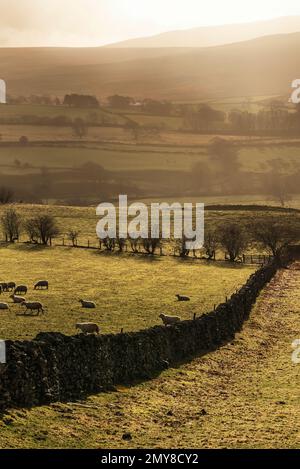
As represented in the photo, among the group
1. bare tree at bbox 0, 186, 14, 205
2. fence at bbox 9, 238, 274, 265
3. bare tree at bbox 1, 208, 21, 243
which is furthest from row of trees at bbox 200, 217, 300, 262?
bare tree at bbox 0, 186, 14, 205

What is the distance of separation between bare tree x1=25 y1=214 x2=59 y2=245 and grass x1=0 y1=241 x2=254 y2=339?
426cm

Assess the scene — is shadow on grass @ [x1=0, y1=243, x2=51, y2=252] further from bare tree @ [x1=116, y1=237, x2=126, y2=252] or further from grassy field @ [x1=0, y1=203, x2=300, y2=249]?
bare tree @ [x1=116, y1=237, x2=126, y2=252]

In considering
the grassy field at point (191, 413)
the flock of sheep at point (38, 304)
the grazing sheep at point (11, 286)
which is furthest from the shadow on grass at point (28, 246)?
the grassy field at point (191, 413)

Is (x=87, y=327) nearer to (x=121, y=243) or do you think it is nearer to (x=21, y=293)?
(x=21, y=293)

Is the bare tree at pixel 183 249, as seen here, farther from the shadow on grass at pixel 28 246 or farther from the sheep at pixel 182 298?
the sheep at pixel 182 298

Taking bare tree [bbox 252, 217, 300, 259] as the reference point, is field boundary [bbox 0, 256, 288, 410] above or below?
below

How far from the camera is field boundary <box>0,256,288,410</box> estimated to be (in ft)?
78.3

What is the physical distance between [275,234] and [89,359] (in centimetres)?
7429

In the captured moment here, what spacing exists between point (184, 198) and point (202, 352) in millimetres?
114023

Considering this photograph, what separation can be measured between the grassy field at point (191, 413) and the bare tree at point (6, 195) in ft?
334

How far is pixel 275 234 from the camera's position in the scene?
9950 centimetres

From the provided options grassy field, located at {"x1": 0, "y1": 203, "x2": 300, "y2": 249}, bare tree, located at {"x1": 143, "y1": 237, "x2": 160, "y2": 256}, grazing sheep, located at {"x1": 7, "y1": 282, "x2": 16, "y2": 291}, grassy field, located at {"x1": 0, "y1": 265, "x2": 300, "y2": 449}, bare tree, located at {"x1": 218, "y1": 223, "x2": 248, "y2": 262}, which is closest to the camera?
grassy field, located at {"x1": 0, "y1": 265, "x2": 300, "y2": 449}

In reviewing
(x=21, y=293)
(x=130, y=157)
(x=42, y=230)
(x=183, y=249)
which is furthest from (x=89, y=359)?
(x=130, y=157)
